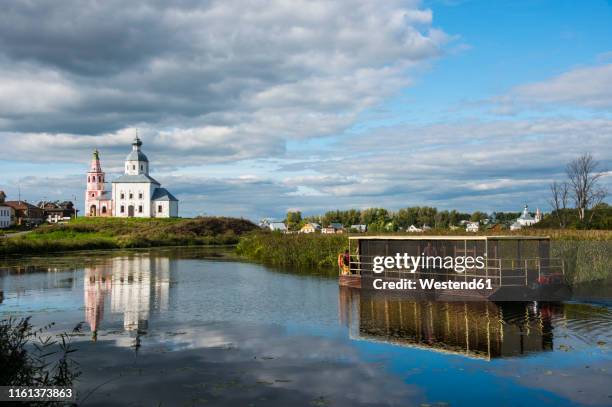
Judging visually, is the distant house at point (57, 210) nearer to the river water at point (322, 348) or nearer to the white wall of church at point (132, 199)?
the white wall of church at point (132, 199)

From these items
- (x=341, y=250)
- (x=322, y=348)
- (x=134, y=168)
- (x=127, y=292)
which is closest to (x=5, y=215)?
(x=134, y=168)

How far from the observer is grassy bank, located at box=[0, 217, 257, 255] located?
227 feet

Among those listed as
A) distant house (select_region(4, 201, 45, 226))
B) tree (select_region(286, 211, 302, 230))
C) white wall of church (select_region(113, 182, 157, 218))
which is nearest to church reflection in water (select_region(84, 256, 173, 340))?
white wall of church (select_region(113, 182, 157, 218))

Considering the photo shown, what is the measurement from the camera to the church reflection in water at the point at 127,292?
23339 mm

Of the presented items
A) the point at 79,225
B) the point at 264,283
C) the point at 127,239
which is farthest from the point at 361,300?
the point at 79,225

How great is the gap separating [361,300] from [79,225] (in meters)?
88.4

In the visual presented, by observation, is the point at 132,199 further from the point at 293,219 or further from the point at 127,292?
the point at 127,292

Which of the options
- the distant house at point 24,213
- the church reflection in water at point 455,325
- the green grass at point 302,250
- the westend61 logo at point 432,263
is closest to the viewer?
the church reflection in water at point 455,325

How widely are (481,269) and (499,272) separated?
2.60m

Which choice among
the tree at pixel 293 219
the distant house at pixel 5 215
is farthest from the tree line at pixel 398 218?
the distant house at pixel 5 215

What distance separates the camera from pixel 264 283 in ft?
118

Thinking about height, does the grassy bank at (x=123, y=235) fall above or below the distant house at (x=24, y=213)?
below

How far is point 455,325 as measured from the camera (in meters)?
21.2

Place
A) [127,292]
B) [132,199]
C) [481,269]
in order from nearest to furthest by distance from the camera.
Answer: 1. [481,269]
2. [127,292]
3. [132,199]
